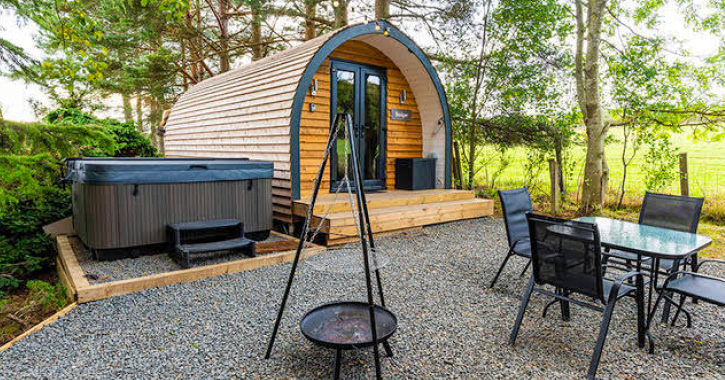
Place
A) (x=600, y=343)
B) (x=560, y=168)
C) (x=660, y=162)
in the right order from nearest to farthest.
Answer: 1. (x=600, y=343)
2. (x=660, y=162)
3. (x=560, y=168)

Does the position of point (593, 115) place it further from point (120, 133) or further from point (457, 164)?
point (120, 133)

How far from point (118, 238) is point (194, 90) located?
7029 mm

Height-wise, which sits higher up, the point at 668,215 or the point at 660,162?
the point at 660,162

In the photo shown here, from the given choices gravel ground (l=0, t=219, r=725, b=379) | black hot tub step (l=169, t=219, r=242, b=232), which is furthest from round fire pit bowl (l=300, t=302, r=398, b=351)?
black hot tub step (l=169, t=219, r=242, b=232)

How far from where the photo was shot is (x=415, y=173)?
7.51 m

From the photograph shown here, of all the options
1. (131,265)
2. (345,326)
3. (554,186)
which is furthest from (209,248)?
(554,186)

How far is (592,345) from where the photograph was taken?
264 cm

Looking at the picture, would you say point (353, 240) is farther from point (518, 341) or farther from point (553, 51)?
point (553, 51)

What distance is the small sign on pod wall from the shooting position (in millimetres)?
7740

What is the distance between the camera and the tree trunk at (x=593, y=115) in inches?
264

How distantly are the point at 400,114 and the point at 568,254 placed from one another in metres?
5.79

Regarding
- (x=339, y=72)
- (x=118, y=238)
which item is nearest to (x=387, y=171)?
(x=339, y=72)

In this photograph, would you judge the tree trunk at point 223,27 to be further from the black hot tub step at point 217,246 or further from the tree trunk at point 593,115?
the tree trunk at point 593,115

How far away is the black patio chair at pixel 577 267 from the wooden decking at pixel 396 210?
2577 millimetres
